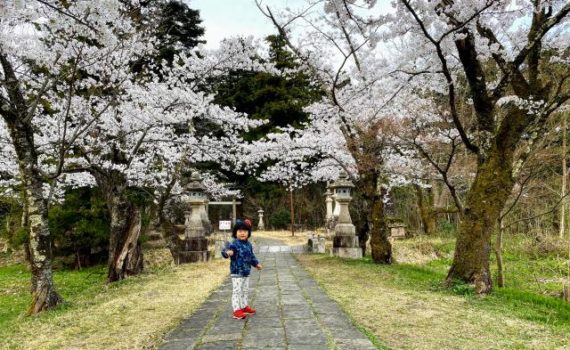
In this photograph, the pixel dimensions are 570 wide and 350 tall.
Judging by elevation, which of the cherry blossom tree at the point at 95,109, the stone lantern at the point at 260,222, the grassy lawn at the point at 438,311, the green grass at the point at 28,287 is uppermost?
the cherry blossom tree at the point at 95,109

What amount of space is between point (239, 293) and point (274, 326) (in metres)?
0.71

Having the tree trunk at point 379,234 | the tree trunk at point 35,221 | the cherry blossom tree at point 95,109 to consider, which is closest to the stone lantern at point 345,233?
the tree trunk at point 379,234

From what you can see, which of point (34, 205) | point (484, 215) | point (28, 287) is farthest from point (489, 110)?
point (28, 287)

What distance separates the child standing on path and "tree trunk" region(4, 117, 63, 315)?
381cm

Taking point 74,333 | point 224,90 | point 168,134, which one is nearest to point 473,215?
point 74,333

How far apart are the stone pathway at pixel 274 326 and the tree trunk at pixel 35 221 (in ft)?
9.54

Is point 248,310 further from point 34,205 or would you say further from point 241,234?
point 34,205

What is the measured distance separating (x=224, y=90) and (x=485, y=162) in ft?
67.0

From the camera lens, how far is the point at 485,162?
7.08 m

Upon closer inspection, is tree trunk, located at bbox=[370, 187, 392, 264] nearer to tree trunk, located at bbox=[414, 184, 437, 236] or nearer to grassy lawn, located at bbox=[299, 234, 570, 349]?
grassy lawn, located at bbox=[299, 234, 570, 349]

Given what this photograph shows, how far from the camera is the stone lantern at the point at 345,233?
12.7m

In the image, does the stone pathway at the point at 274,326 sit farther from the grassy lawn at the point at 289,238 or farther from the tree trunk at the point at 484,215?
the grassy lawn at the point at 289,238

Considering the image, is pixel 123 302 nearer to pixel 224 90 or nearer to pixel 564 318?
pixel 564 318

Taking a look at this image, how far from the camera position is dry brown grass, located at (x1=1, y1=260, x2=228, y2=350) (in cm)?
449
